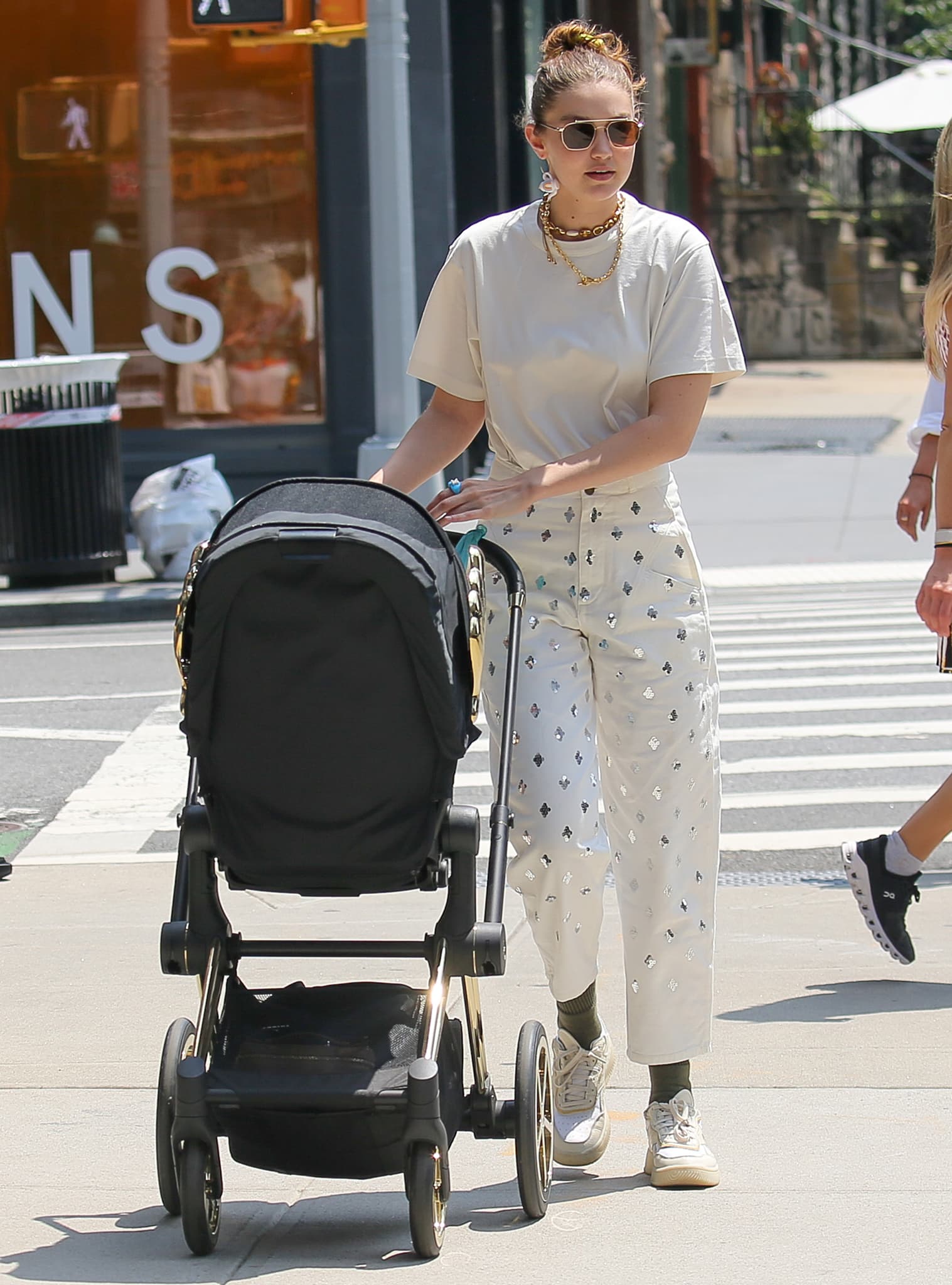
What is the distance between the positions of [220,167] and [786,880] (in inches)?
445

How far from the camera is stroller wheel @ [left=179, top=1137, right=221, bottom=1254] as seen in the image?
3219 millimetres

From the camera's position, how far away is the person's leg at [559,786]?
3625 millimetres

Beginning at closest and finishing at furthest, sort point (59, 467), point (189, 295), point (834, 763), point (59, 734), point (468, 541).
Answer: point (468, 541) < point (834, 763) < point (59, 734) < point (59, 467) < point (189, 295)

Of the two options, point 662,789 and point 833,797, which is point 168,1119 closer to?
point 662,789

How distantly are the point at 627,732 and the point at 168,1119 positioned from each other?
41.7 inches

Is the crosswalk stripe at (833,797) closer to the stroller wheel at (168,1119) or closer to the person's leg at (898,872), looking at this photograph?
the person's leg at (898,872)

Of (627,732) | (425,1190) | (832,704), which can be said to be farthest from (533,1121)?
(832,704)

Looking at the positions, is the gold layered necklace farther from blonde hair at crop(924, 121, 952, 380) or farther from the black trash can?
the black trash can

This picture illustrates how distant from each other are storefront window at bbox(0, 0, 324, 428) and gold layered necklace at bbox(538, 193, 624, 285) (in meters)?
12.7

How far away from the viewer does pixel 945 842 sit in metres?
6.75

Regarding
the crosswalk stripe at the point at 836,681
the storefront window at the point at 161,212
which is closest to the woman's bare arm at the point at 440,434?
the crosswalk stripe at the point at 836,681

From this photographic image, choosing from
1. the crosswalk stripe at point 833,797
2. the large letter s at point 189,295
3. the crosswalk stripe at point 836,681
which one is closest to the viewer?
the crosswalk stripe at point 833,797

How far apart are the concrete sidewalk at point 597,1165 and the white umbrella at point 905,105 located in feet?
80.5

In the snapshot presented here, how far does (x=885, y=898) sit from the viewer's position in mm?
4887
